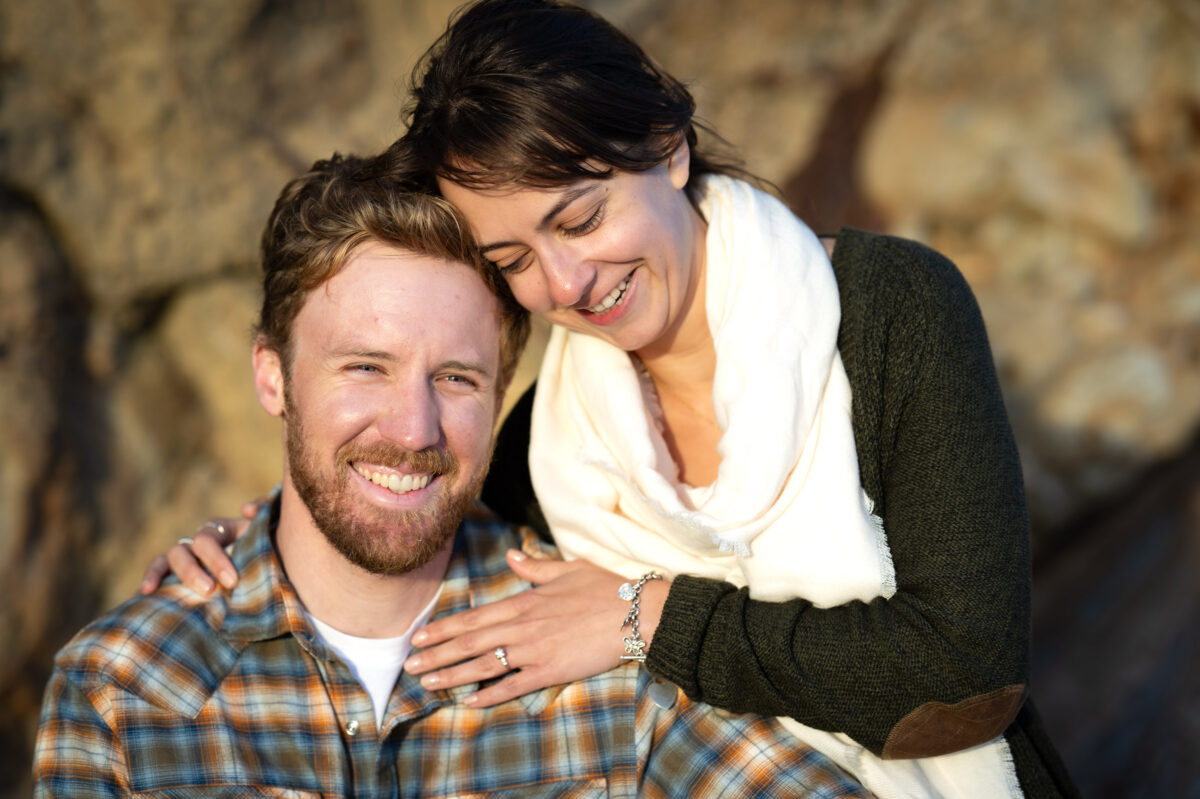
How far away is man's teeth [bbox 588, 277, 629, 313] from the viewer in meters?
2.11

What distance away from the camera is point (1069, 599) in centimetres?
426

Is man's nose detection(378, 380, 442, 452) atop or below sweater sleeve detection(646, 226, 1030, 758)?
atop

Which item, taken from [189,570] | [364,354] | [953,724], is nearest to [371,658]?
[189,570]

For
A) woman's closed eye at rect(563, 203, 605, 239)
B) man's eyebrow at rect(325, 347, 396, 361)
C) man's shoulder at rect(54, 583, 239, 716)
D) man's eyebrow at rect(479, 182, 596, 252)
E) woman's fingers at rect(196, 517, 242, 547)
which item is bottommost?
man's shoulder at rect(54, 583, 239, 716)

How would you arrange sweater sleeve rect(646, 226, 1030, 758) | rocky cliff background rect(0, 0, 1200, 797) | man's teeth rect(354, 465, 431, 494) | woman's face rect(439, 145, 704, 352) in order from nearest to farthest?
1. sweater sleeve rect(646, 226, 1030, 758)
2. woman's face rect(439, 145, 704, 352)
3. man's teeth rect(354, 465, 431, 494)
4. rocky cliff background rect(0, 0, 1200, 797)

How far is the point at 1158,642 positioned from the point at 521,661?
2725 mm

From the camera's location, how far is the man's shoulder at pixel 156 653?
A: 2.00m

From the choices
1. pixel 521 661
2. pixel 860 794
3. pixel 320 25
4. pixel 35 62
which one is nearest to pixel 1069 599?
pixel 860 794

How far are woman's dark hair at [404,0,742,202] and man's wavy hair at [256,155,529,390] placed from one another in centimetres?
10

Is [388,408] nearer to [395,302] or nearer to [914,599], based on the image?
[395,302]

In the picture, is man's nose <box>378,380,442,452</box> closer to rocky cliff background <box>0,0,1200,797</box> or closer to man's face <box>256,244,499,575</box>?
man's face <box>256,244,499,575</box>

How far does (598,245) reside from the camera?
6.62 ft

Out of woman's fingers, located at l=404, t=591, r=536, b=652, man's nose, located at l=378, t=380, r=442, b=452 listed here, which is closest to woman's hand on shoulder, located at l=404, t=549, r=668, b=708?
woman's fingers, located at l=404, t=591, r=536, b=652

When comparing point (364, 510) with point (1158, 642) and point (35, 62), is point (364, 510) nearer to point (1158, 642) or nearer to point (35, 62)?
point (35, 62)
